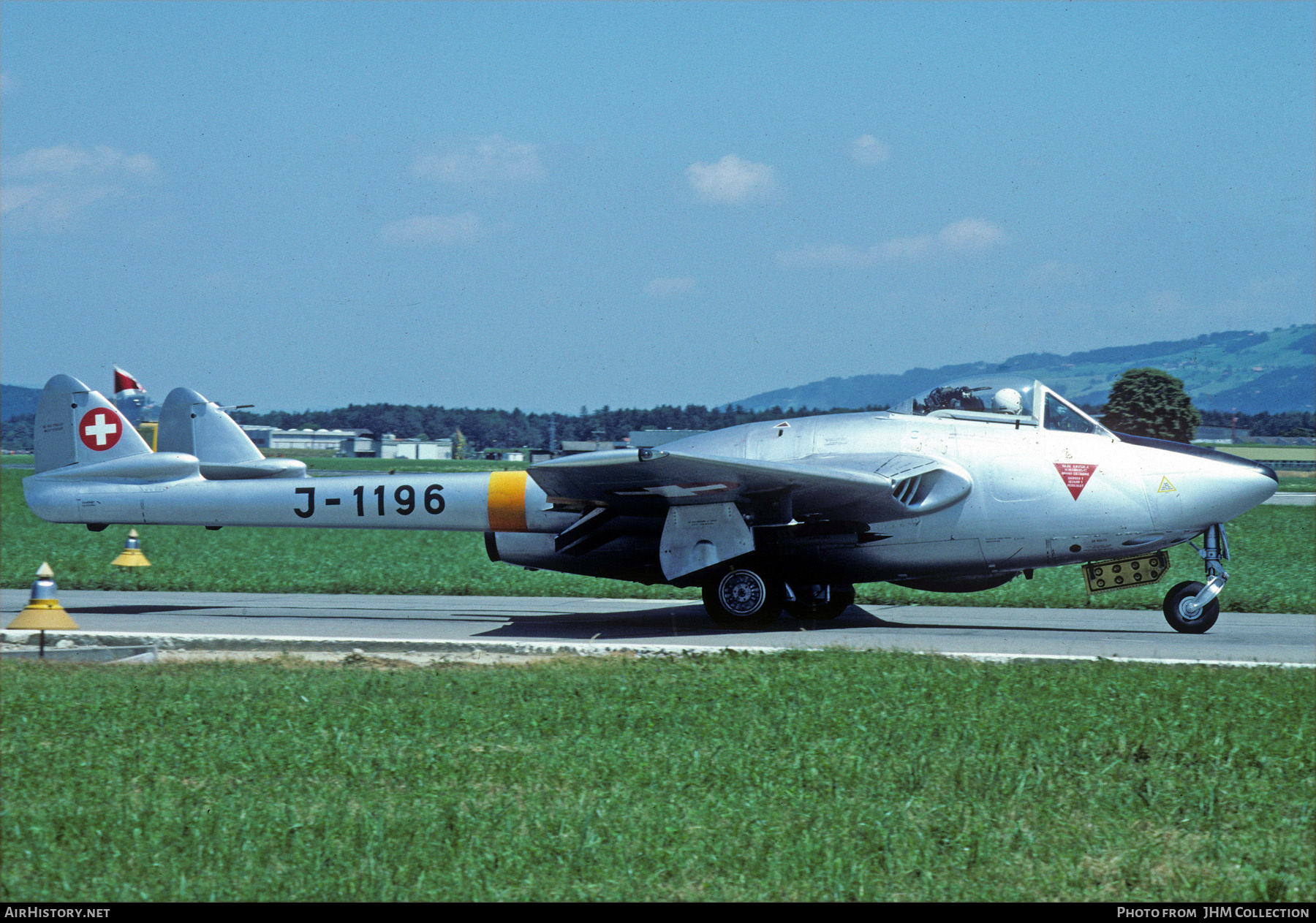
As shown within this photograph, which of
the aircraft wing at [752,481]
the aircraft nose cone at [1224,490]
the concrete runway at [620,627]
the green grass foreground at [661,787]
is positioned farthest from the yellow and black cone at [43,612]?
the aircraft nose cone at [1224,490]

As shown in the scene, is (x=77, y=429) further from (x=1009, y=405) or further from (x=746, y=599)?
(x=1009, y=405)

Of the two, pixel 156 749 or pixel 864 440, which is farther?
pixel 864 440

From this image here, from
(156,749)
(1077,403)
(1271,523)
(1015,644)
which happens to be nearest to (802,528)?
(1015,644)

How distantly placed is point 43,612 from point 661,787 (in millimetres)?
7416

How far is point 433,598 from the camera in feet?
52.1

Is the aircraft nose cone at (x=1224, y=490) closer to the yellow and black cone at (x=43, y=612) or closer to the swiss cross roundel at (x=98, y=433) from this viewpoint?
the yellow and black cone at (x=43, y=612)

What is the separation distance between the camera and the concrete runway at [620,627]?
10.1 metres

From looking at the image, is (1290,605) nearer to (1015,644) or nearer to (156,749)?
(1015,644)

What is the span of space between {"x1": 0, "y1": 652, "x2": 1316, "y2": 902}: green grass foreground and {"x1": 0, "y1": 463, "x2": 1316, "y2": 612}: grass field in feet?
27.0

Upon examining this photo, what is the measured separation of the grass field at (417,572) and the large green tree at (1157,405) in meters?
42.5

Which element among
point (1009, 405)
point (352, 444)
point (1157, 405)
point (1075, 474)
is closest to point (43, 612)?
point (1009, 405)

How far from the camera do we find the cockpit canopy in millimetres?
12242

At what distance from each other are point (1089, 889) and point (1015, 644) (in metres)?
6.77

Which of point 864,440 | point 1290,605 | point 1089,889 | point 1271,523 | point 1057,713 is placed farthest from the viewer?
point 1271,523
